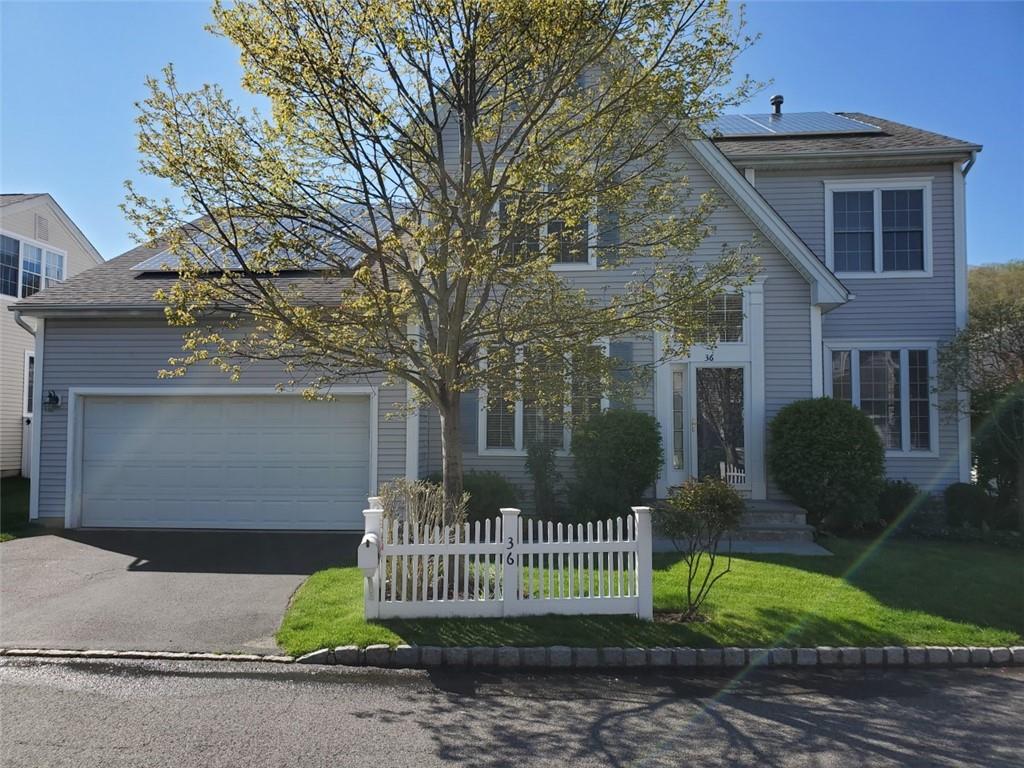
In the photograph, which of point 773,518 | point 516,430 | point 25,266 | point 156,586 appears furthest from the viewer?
point 25,266

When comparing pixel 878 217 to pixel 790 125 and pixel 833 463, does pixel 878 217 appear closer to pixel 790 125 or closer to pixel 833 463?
pixel 790 125

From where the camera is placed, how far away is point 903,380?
1315cm

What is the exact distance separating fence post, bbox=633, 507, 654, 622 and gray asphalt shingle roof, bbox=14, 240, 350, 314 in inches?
259

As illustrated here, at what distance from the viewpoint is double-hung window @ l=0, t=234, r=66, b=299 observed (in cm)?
1892

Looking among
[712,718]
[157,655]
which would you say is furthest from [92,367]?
[712,718]

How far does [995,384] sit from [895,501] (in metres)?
2.55

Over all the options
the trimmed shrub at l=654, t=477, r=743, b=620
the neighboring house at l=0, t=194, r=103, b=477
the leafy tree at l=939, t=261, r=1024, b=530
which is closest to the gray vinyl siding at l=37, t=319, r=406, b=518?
the neighboring house at l=0, t=194, r=103, b=477

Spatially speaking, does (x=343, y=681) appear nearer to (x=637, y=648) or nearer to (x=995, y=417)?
(x=637, y=648)

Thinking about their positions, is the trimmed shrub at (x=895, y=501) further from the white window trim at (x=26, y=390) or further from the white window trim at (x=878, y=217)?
the white window trim at (x=26, y=390)

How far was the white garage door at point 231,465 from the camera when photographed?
11.7 metres

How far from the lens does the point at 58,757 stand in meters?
4.18

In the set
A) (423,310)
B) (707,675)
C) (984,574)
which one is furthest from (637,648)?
(984,574)

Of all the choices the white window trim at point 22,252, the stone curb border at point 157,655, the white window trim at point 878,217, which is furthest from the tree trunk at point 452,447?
the white window trim at point 22,252

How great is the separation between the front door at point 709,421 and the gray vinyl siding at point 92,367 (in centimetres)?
751
